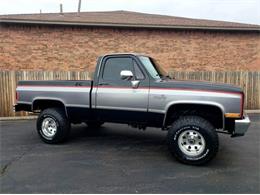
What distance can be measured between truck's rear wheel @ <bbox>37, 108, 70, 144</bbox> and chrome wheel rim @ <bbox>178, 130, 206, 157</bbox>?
8.77 ft

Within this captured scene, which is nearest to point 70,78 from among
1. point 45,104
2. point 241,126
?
point 45,104

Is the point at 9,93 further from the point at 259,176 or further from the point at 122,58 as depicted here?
the point at 259,176

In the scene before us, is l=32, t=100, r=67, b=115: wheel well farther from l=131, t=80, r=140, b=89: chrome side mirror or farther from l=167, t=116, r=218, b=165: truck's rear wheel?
l=167, t=116, r=218, b=165: truck's rear wheel

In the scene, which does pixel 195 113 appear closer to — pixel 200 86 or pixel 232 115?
pixel 200 86

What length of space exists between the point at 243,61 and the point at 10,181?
13242 mm

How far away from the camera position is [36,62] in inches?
472

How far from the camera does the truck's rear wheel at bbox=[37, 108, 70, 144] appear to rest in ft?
19.0

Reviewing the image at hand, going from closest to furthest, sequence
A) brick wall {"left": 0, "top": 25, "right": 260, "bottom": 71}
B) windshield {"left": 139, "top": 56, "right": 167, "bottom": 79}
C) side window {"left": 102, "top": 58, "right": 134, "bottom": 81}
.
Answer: windshield {"left": 139, "top": 56, "right": 167, "bottom": 79}, side window {"left": 102, "top": 58, "right": 134, "bottom": 81}, brick wall {"left": 0, "top": 25, "right": 260, "bottom": 71}

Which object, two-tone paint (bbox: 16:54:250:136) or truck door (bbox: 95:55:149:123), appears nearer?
two-tone paint (bbox: 16:54:250:136)

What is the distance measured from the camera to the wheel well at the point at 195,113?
4812 millimetres

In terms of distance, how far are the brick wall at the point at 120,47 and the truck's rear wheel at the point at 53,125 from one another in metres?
6.64

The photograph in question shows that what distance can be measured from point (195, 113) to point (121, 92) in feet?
5.00

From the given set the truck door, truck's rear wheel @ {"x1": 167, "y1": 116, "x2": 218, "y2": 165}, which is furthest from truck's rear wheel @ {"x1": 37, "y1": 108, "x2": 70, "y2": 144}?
truck's rear wheel @ {"x1": 167, "y1": 116, "x2": 218, "y2": 165}

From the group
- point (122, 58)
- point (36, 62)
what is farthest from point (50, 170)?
point (36, 62)
